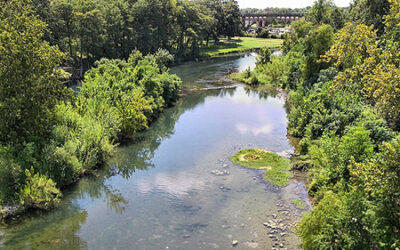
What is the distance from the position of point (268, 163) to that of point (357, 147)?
403 inches

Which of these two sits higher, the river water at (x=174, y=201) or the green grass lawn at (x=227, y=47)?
the green grass lawn at (x=227, y=47)

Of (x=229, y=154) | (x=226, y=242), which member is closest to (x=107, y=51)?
(x=229, y=154)

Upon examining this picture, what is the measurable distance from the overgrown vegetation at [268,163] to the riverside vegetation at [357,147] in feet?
4.56

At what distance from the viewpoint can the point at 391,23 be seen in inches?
449

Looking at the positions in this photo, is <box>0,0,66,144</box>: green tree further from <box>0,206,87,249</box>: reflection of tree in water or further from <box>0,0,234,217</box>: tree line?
<box>0,206,87,249</box>: reflection of tree in water

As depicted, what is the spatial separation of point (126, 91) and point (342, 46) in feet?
88.8

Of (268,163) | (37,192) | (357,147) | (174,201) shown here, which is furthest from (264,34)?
(37,192)

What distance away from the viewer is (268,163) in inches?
1044

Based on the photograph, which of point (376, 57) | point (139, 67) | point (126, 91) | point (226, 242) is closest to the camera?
point (376, 57)

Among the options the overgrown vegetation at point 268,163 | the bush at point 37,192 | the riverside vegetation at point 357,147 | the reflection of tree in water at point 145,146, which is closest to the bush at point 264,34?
the reflection of tree in water at point 145,146

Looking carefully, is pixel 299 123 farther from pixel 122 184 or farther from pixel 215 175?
pixel 122 184

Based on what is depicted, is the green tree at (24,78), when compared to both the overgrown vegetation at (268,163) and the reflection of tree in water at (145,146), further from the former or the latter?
the overgrown vegetation at (268,163)

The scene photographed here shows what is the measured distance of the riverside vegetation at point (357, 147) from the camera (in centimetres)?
1069

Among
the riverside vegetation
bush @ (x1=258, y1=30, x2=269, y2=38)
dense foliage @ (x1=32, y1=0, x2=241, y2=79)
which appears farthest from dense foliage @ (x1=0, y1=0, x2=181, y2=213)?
bush @ (x1=258, y1=30, x2=269, y2=38)
